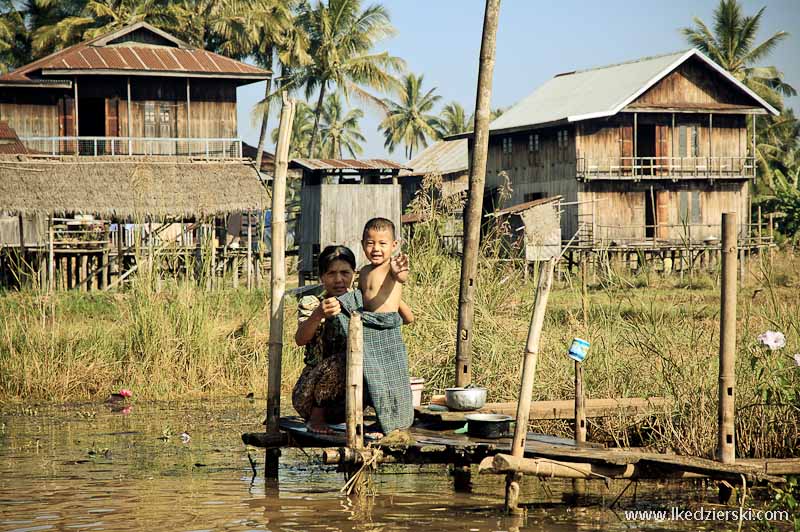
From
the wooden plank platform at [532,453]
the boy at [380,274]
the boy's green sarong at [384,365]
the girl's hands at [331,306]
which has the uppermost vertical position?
the boy at [380,274]

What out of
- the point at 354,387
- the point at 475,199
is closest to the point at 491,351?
the point at 475,199

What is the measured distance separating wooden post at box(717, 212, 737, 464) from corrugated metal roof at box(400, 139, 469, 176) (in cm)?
3081

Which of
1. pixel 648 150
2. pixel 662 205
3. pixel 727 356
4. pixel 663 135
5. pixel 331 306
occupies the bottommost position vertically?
pixel 727 356

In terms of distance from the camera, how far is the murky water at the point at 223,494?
630cm

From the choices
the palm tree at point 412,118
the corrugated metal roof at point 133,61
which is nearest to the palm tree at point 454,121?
the palm tree at point 412,118

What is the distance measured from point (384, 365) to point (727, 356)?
1.93 m

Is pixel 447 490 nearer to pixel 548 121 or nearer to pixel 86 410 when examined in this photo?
pixel 86 410

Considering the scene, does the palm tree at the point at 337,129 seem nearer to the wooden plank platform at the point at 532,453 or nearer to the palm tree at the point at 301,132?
the palm tree at the point at 301,132

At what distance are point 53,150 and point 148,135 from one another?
241 cm

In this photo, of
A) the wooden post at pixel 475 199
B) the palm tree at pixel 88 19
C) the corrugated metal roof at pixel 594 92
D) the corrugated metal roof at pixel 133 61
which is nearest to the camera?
the wooden post at pixel 475 199

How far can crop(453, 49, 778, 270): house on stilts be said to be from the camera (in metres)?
29.0

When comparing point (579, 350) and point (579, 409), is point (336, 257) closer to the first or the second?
point (579, 350)

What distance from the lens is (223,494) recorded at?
7.06 metres

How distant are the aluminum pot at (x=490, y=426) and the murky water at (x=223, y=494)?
494 mm
